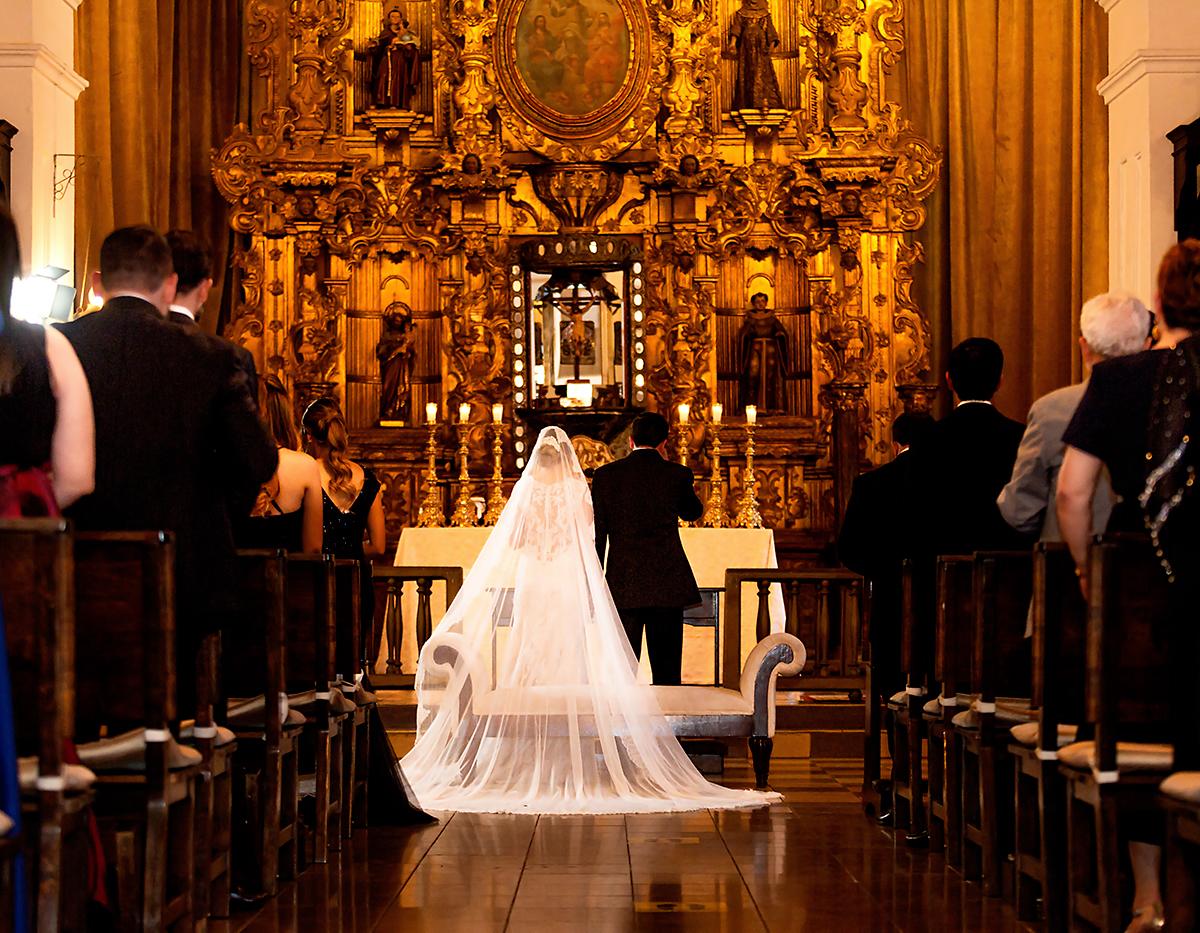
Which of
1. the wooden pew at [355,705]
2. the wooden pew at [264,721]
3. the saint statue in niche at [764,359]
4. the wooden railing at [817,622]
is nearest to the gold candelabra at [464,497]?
the saint statue in niche at [764,359]

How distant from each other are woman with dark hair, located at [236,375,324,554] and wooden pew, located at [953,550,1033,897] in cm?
247

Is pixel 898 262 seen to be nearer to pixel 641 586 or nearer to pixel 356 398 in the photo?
pixel 356 398

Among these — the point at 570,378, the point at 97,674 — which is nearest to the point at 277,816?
the point at 97,674

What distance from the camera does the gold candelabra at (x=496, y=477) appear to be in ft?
45.5

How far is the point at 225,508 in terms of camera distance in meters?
5.29

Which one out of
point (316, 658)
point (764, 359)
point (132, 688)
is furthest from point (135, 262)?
point (764, 359)

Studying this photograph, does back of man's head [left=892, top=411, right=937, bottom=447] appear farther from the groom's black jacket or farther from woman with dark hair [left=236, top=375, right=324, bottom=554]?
woman with dark hair [left=236, top=375, right=324, bottom=554]

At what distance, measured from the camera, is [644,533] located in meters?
9.70

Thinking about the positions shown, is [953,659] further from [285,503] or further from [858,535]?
[285,503]

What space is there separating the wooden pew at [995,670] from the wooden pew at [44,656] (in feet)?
10.00

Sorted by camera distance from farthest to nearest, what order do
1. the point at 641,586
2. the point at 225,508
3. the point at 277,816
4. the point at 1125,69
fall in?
the point at 1125,69
the point at 641,586
the point at 277,816
the point at 225,508

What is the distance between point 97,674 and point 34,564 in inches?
32.7

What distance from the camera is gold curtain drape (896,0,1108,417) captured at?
16.4m

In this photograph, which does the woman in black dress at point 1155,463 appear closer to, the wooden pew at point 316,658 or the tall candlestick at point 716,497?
the wooden pew at point 316,658
